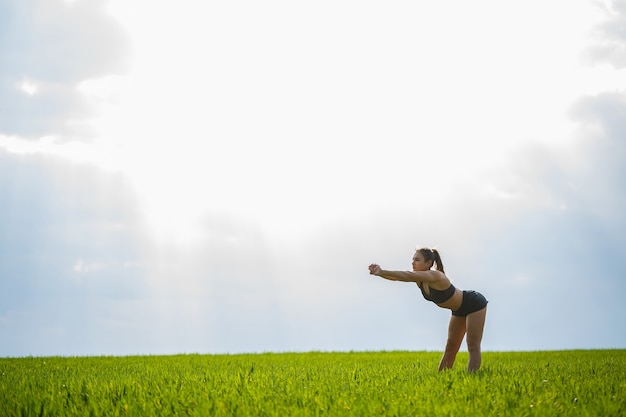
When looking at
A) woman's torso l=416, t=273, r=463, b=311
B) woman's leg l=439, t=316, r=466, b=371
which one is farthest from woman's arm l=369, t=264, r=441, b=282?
woman's leg l=439, t=316, r=466, b=371

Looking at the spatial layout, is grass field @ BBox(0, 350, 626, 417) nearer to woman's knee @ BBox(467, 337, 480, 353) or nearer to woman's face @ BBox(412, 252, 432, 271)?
woman's knee @ BBox(467, 337, 480, 353)

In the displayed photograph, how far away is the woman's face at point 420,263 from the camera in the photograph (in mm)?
10508

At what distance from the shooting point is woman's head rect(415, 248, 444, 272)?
10555 millimetres

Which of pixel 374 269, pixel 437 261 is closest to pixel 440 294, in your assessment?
pixel 437 261

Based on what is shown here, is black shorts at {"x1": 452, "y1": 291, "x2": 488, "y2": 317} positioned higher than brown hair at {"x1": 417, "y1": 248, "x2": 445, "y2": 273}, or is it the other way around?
brown hair at {"x1": 417, "y1": 248, "x2": 445, "y2": 273}

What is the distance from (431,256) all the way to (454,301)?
0.85 m

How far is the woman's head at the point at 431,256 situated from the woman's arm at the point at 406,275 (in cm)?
41

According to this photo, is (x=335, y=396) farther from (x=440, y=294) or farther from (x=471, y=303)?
(x=471, y=303)

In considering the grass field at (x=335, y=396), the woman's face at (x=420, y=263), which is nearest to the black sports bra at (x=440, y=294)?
the woman's face at (x=420, y=263)

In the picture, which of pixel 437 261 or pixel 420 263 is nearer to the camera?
pixel 420 263

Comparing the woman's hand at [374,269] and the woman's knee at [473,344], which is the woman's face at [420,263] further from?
the woman's knee at [473,344]

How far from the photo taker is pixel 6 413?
8125 millimetres

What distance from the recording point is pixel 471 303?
35.5ft

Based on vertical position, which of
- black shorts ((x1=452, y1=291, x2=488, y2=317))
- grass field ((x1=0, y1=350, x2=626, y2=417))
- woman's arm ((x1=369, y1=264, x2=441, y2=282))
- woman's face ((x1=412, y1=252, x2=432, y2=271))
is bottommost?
grass field ((x1=0, y1=350, x2=626, y2=417))
